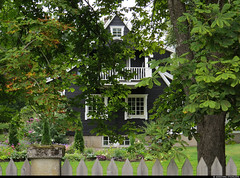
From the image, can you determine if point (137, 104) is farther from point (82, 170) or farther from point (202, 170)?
point (82, 170)

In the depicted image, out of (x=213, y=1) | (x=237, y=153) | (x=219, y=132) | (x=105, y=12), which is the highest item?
(x=105, y=12)

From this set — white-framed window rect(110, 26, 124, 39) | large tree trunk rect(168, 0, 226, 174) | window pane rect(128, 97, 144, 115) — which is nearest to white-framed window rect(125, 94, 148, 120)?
window pane rect(128, 97, 144, 115)

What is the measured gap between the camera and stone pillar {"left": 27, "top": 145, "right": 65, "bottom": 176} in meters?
3.70

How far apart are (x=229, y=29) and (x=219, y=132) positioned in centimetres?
200

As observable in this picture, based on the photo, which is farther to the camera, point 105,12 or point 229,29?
point 105,12

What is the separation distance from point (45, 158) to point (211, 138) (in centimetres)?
270

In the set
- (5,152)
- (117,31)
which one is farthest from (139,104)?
(5,152)

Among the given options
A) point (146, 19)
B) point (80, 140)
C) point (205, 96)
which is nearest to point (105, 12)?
point (146, 19)

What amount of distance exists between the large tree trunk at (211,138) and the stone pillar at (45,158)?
245cm

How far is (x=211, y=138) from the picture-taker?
504 cm

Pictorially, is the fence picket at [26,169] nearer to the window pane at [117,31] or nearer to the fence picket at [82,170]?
the fence picket at [82,170]

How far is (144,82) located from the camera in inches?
155

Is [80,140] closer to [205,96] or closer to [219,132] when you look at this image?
[219,132]

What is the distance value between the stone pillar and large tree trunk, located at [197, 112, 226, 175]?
245cm
